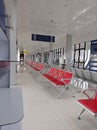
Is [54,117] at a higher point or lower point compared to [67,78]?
lower

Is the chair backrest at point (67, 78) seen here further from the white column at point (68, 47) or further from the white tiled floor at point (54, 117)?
the white column at point (68, 47)

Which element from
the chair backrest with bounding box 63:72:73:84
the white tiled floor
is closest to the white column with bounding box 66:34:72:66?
the chair backrest with bounding box 63:72:73:84

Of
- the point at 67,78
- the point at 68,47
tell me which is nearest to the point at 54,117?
the point at 67,78

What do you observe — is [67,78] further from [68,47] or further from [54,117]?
[68,47]

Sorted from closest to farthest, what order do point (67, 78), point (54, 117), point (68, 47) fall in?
point (54, 117) → point (67, 78) → point (68, 47)

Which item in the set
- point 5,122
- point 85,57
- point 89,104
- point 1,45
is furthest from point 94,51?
point 5,122

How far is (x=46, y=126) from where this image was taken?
251 centimetres

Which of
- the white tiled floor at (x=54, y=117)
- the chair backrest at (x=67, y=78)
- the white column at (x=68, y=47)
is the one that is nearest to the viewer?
the white tiled floor at (x=54, y=117)

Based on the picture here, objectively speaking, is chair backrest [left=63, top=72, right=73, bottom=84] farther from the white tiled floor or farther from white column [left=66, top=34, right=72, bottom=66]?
white column [left=66, top=34, right=72, bottom=66]

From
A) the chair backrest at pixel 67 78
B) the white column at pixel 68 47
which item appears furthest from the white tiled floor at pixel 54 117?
the white column at pixel 68 47

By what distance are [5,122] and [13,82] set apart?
4.06 metres

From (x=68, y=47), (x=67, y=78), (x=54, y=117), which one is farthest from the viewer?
(x=68, y=47)

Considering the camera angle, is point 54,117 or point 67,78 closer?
point 54,117

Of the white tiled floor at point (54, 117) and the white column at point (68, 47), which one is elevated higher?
the white column at point (68, 47)
